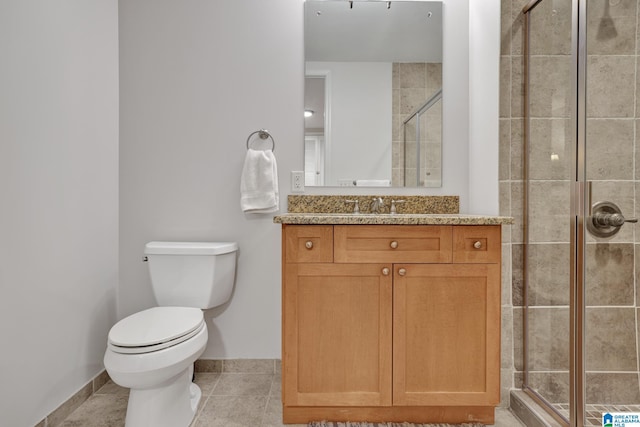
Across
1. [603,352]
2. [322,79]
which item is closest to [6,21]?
[322,79]

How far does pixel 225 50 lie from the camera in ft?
6.70

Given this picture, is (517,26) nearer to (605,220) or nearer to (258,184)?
(605,220)

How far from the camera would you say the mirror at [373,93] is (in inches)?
81.2

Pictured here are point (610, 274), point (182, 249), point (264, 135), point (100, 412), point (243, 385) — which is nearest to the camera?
point (610, 274)

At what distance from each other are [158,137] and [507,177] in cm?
184

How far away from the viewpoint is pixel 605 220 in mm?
1416

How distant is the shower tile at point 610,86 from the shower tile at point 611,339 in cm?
77

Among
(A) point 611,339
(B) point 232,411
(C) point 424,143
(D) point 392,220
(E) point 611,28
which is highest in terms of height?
(E) point 611,28

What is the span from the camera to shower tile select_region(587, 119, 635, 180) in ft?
4.53

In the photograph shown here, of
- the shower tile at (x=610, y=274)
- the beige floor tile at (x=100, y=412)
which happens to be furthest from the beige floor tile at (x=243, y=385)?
the shower tile at (x=610, y=274)

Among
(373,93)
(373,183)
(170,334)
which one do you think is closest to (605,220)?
(373,183)

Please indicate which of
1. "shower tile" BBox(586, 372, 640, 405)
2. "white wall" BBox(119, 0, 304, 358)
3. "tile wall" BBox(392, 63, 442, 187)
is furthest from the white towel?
"shower tile" BBox(586, 372, 640, 405)

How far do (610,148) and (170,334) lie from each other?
6.04ft

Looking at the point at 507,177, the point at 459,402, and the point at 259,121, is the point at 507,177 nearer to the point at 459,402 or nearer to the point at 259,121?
the point at 459,402
